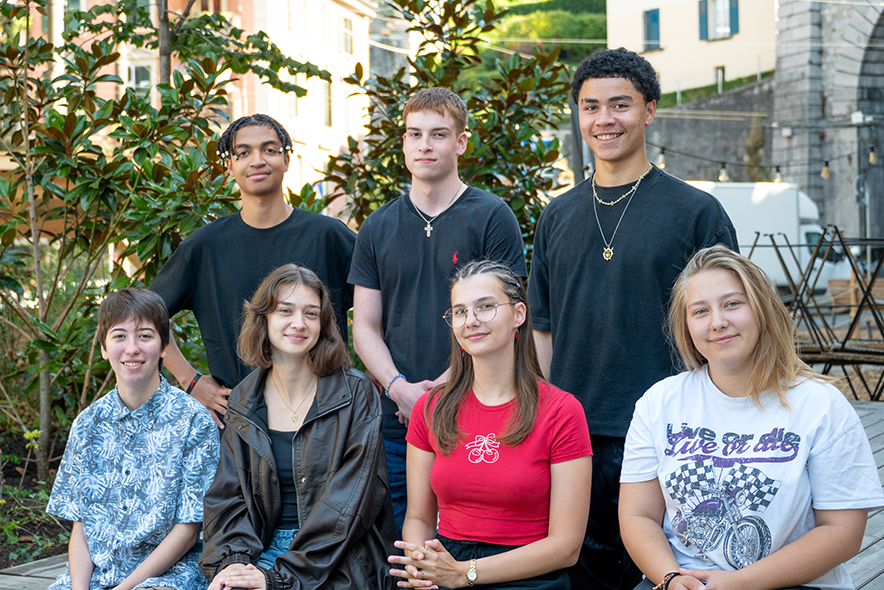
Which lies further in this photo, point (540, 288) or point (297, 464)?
point (540, 288)

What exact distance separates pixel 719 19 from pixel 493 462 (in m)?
37.1

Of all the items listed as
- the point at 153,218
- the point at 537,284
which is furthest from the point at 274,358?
the point at 153,218

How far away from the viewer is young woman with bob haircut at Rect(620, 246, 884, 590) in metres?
2.04

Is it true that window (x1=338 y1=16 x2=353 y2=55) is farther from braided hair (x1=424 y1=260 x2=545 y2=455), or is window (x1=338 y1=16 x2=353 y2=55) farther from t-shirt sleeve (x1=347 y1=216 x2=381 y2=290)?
braided hair (x1=424 y1=260 x2=545 y2=455)

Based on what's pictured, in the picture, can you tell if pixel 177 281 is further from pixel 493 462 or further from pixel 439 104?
pixel 493 462

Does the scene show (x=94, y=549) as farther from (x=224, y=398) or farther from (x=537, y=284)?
(x=537, y=284)

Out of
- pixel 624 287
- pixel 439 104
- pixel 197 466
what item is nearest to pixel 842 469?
pixel 624 287

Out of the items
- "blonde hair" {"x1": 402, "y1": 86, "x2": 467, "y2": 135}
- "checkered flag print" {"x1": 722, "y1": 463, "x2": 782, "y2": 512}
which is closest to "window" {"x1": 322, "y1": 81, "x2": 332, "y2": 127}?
"blonde hair" {"x1": 402, "y1": 86, "x2": 467, "y2": 135}

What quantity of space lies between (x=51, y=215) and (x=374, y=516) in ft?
9.38

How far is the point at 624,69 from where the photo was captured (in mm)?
2605

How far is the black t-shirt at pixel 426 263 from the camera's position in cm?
290

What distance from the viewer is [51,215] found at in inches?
175

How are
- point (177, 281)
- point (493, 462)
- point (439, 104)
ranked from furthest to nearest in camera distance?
point (177, 281) < point (439, 104) < point (493, 462)

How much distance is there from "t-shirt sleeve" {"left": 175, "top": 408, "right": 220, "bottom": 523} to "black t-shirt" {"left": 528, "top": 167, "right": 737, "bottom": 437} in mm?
1181
